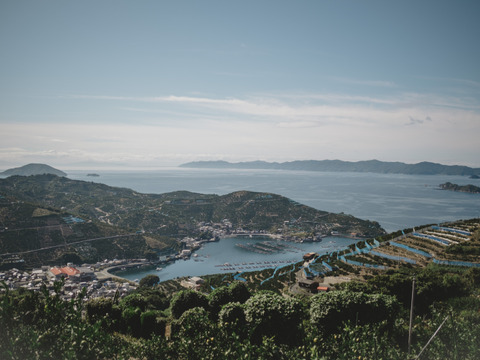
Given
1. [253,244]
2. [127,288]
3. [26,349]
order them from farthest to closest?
[253,244] → [127,288] → [26,349]

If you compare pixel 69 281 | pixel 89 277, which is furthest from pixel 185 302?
pixel 89 277

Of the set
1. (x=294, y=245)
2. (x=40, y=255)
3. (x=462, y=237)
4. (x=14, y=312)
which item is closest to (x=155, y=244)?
(x=40, y=255)

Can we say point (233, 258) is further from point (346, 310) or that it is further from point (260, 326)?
point (260, 326)

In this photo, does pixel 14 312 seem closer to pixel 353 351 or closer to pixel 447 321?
pixel 353 351

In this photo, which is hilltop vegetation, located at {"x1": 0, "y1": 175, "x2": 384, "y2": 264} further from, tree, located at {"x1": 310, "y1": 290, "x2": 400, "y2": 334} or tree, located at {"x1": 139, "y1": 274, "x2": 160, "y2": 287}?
tree, located at {"x1": 310, "y1": 290, "x2": 400, "y2": 334}

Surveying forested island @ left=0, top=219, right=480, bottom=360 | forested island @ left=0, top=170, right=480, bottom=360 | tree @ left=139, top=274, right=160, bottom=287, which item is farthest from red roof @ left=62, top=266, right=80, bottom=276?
forested island @ left=0, top=219, right=480, bottom=360

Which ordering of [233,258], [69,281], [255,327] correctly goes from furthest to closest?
[233,258]
[69,281]
[255,327]
